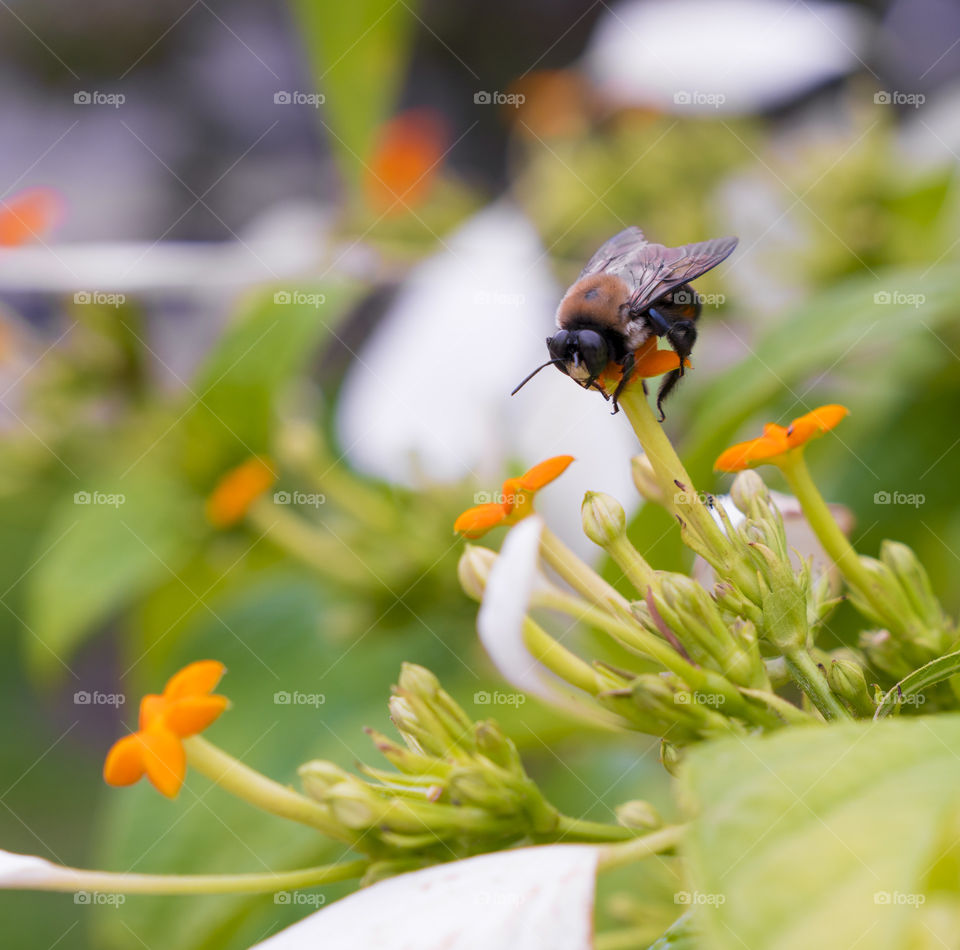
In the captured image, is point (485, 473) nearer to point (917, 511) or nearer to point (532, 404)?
point (532, 404)

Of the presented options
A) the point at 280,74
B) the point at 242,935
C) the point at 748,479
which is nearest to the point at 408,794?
the point at 748,479

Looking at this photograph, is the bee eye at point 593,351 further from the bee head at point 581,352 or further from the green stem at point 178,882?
the green stem at point 178,882

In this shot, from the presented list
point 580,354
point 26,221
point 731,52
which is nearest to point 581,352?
point 580,354

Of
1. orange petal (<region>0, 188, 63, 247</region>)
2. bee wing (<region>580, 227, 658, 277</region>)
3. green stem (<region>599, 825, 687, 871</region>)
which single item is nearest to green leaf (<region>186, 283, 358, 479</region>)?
orange petal (<region>0, 188, 63, 247</region>)

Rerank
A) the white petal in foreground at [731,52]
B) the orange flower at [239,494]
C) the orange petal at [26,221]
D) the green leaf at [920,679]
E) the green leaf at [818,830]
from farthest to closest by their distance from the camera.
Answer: the white petal in foreground at [731,52]
the orange petal at [26,221]
the orange flower at [239,494]
the green leaf at [920,679]
the green leaf at [818,830]

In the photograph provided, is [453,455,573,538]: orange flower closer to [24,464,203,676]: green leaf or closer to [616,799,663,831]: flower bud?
[616,799,663,831]: flower bud

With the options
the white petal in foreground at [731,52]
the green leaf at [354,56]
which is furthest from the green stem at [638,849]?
the white petal in foreground at [731,52]
